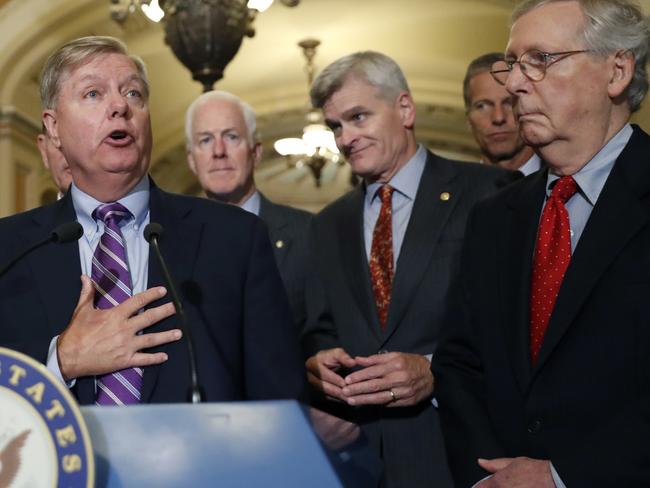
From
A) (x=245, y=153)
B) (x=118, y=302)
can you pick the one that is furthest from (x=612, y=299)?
(x=245, y=153)

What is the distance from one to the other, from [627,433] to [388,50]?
31.0ft

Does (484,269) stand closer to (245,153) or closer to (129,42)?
(245,153)

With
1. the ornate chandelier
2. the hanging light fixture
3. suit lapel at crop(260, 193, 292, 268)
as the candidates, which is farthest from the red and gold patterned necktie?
the hanging light fixture

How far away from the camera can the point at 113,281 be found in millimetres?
1933

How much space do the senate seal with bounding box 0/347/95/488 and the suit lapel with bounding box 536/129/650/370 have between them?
99cm

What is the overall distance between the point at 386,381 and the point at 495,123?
50.9 inches

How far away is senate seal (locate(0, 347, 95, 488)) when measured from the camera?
1128 mm

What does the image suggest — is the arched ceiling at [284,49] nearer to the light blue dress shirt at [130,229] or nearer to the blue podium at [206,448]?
the light blue dress shirt at [130,229]

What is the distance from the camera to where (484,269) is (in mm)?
2119

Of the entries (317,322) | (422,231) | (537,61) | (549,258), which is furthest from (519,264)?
(317,322)

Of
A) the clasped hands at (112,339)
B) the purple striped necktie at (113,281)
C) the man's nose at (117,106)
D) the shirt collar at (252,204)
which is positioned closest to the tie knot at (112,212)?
the purple striped necktie at (113,281)

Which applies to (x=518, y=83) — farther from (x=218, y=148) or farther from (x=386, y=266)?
(x=218, y=148)

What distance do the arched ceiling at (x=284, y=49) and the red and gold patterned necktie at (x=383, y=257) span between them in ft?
21.5

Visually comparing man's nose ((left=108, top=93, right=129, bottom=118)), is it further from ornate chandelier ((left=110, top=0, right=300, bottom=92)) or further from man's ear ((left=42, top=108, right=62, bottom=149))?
ornate chandelier ((left=110, top=0, right=300, bottom=92))
